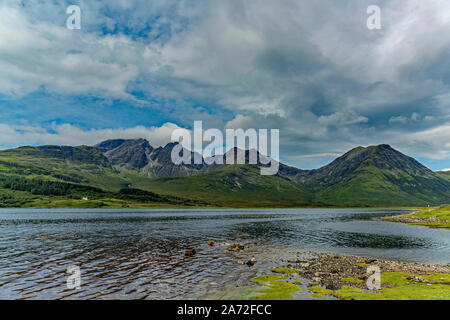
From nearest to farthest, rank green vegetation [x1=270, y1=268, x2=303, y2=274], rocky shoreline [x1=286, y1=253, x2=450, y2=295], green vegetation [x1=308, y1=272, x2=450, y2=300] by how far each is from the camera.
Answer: green vegetation [x1=308, y1=272, x2=450, y2=300], rocky shoreline [x1=286, y1=253, x2=450, y2=295], green vegetation [x1=270, y1=268, x2=303, y2=274]

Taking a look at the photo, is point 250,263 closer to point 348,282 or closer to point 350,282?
point 348,282

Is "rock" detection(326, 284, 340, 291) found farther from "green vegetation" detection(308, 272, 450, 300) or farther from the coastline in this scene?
"green vegetation" detection(308, 272, 450, 300)

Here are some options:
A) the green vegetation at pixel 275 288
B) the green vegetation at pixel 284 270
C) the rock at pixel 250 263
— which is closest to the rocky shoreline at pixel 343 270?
the green vegetation at pixel 284 270

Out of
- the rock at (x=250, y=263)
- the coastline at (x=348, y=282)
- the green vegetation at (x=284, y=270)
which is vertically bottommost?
the rock at (x=250, y=263)

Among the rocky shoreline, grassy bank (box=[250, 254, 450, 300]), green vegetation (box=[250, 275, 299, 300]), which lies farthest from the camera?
the rocky shoreline

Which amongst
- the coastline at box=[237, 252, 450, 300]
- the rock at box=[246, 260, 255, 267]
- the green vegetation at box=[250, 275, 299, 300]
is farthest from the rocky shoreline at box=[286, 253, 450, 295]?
the rock at box=[246, 260, 255, 267]

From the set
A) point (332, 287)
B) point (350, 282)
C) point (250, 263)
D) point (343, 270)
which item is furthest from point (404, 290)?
point (250, 263)

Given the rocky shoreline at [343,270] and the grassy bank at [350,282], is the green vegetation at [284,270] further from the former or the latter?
the rocky shoreline at [343,270]

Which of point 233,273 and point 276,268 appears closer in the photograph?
point 233,273

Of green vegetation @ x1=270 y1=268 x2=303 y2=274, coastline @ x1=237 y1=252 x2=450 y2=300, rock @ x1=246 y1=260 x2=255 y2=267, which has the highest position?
coastline @ x1=237 y1=252 x2=450 y2=300
